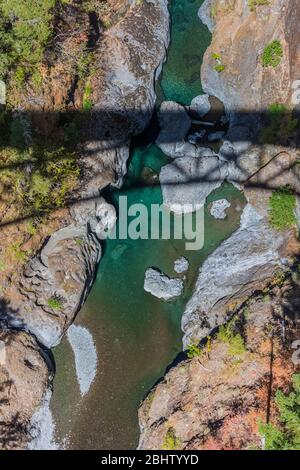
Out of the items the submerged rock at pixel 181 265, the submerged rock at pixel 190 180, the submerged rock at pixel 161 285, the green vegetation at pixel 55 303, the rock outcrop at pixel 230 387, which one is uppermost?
the submerged rock at pixel 190 180

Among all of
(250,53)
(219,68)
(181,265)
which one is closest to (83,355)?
(181,265)

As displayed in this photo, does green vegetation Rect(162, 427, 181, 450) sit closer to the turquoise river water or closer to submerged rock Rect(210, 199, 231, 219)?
the turquoise river water

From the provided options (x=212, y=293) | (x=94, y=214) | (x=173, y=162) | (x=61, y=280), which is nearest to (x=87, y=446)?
(x=61, y=280)

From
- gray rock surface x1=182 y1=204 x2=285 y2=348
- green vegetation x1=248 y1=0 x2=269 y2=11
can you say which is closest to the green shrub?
green vegetation x1=248 y1=0 x2=269 y2=11

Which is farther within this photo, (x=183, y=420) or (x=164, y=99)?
(x=164, y=99)

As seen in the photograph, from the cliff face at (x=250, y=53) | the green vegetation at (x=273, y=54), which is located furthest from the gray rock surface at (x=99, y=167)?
the green vegetation at (x=273, y=54)

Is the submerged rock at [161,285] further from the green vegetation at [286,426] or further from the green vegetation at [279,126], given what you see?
the green vegetation at [279,126]

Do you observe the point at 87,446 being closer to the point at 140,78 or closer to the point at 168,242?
the point at 168,242
